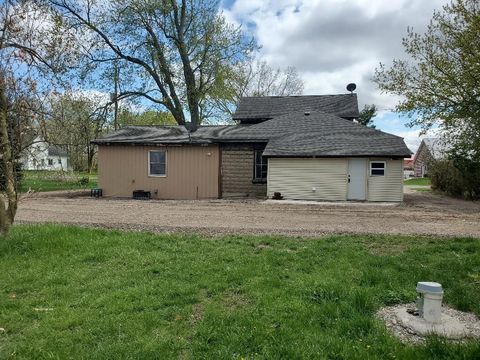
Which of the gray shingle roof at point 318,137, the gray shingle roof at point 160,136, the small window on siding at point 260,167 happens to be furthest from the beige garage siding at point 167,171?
the small window on siding at point 260,167

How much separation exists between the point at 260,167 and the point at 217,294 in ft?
53.5

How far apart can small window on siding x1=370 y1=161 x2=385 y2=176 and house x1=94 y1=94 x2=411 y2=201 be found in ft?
0.14

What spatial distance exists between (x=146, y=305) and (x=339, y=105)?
24.0 m

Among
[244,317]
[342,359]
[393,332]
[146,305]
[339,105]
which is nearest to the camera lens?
[342,359]

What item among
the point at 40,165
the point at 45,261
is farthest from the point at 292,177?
the point at 45,261

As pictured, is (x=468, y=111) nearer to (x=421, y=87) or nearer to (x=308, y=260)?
(x=421, y=87)

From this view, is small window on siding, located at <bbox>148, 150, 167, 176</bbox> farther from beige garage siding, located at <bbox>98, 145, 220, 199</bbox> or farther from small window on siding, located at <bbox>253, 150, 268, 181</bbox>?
small window on siding, located at <bbox>253, 150, 268, 181</bbox>

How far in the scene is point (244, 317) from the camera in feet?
14.4

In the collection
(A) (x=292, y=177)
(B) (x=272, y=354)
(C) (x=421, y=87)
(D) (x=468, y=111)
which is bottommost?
(B) (x=272, y=354)

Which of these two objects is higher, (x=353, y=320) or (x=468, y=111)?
(x=468, y=111)

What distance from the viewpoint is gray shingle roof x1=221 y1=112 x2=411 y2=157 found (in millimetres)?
19109

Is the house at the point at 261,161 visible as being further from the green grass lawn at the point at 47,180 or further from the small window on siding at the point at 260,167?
the green grass lawn at the point at 47,180

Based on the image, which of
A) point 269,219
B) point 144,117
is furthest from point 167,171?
point 144,117

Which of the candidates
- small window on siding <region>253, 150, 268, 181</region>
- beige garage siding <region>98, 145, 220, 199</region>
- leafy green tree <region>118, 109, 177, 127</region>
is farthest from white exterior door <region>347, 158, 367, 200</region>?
leafy green tree <region>118, 109, 177, 127</region>
